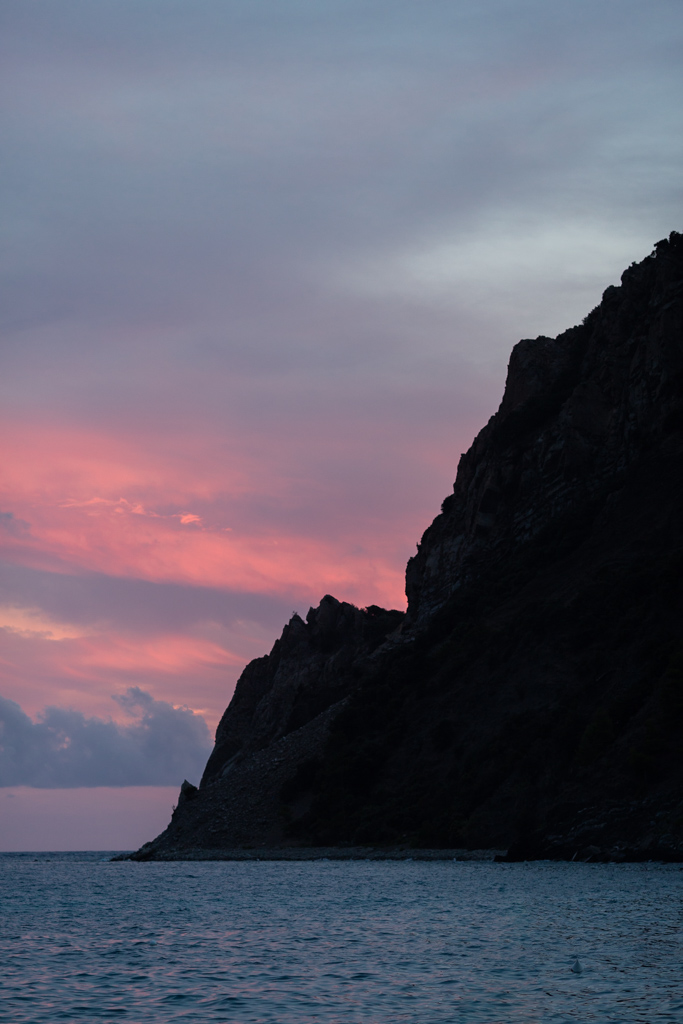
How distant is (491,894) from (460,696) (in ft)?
185

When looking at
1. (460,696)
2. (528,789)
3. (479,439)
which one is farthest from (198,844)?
(479,439)

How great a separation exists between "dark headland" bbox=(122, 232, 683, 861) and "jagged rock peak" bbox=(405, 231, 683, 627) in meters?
0.29

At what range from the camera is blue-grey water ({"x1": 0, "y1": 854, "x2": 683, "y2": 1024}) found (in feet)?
75.4

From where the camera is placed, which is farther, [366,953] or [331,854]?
[331,854]

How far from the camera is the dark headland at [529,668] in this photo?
81.1 meters

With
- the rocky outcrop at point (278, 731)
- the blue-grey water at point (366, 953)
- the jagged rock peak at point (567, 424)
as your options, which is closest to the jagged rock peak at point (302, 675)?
the rocky outcrop at point (278, 731)

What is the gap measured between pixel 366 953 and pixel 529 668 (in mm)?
71042

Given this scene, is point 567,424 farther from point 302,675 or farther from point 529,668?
point 302,675

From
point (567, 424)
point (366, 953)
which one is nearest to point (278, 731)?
point (567, 424)

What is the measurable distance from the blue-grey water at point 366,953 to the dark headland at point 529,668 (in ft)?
63.6

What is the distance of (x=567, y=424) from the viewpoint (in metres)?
126

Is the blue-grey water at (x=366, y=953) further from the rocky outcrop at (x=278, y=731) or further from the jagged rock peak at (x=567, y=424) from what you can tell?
the jagged rock peak at (x=567, y=424)

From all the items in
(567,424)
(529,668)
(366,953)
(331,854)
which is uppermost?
(567,424)

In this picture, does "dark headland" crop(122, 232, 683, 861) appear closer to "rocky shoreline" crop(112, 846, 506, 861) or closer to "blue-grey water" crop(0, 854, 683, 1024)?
"rocky shoreline" crop(112, 846, 506, 861)
